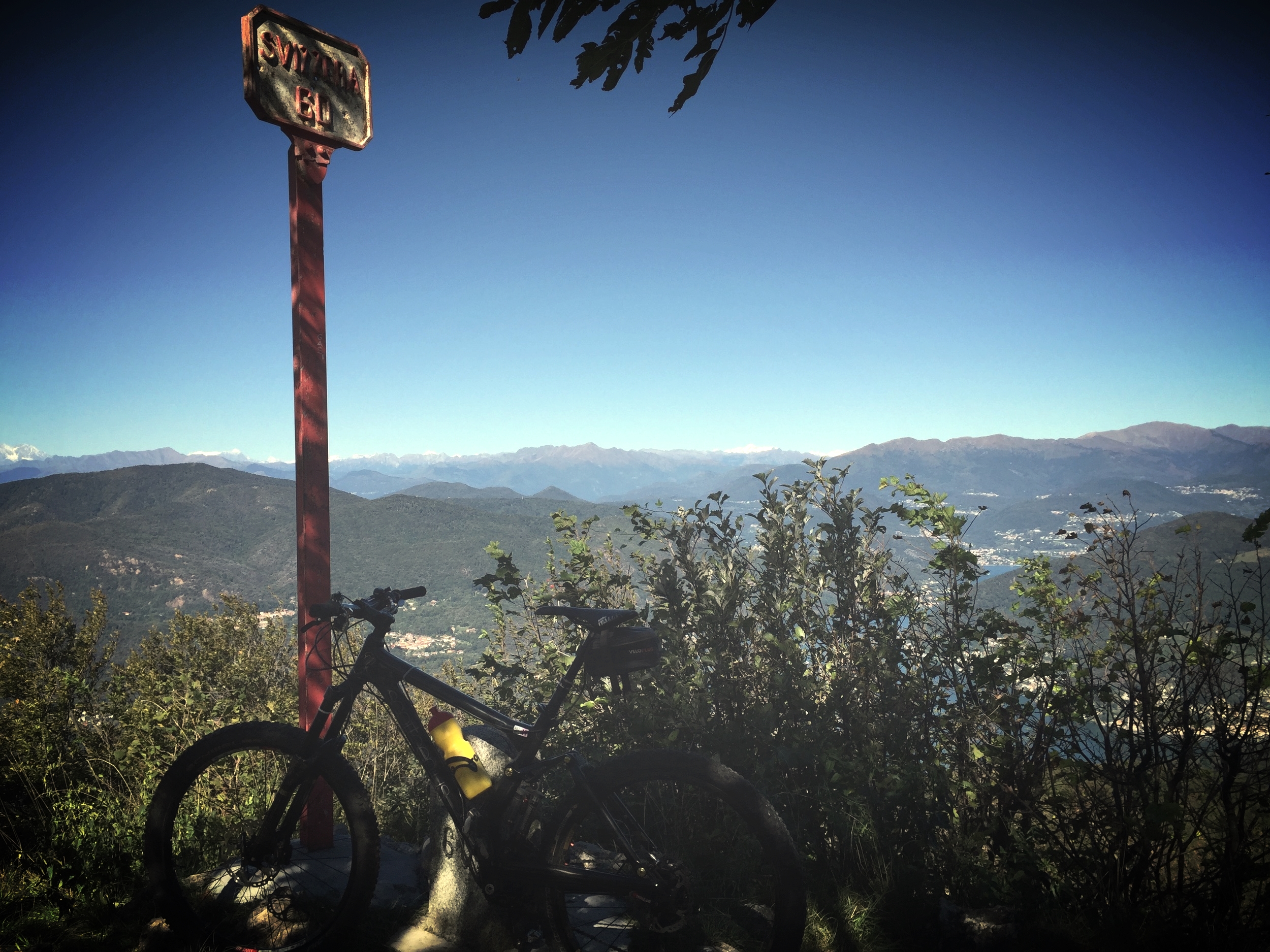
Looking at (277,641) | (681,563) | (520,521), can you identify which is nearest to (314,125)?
(681,563)

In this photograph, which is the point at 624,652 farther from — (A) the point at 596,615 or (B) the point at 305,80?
(B) the point at 305,80

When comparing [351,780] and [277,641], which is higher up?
[351,780]

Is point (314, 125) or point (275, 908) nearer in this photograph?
point (275, 908)

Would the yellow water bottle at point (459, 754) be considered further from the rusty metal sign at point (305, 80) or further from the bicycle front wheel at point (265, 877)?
the rusty metal sign at point (305, 80)

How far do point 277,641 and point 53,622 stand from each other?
1.84 m

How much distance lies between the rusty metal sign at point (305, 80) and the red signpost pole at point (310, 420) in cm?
11

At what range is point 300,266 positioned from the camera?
311 centimetres

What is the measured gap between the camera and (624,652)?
7.57 ft

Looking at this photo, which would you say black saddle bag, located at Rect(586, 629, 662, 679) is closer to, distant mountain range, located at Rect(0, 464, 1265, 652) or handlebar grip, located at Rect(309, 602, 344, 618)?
handlebar grip, located at Rect(309, 602, 344, 618)

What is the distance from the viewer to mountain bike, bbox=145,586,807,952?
2170 mm

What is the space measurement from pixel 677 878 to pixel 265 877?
72.4 inches

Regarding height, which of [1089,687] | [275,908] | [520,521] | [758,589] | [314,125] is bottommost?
[520,521]

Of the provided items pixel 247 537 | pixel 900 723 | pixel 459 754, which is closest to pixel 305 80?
pixel 459 754

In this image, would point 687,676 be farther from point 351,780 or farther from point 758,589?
point 351,780
